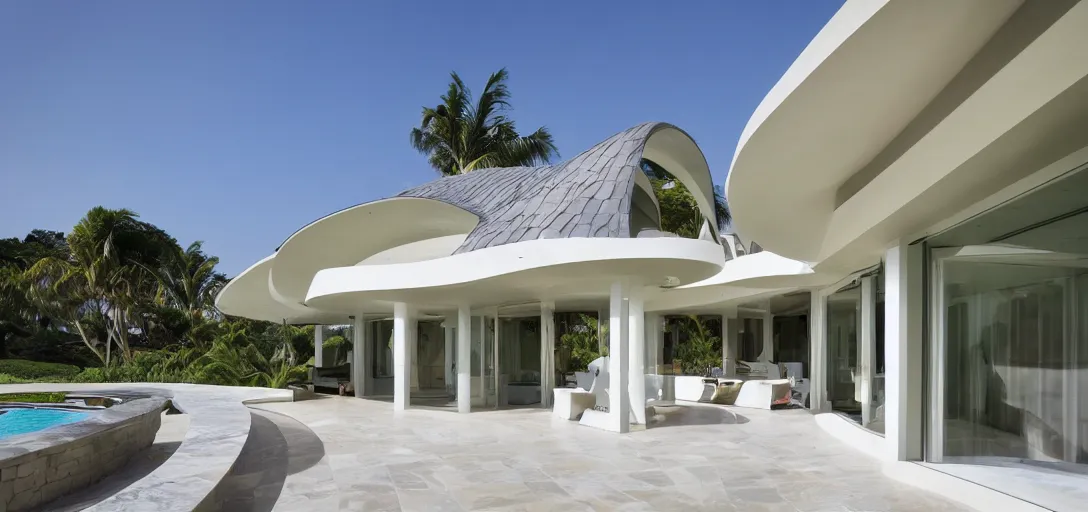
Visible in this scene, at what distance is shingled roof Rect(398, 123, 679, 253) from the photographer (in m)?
12.7

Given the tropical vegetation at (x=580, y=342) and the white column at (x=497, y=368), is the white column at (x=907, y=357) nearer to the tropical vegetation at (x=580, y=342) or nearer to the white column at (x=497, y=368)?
the white column at (x=497, y=368)

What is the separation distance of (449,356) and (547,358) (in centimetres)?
391

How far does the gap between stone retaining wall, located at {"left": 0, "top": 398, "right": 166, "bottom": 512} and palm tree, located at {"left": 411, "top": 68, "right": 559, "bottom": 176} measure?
26785mm

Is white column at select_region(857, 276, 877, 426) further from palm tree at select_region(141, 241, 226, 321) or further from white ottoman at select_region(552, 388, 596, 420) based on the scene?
palm tree at select_region(141, 241, 226, 321)

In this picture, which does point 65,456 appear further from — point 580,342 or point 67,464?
point 580,342

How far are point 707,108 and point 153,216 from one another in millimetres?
28568

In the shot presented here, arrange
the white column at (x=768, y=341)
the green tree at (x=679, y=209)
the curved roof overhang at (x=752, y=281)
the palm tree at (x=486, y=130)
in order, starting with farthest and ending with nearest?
the palm tree at (x=486, y=130) → the green tree at (x=679, y=209) → the white column at (x=768, y=341) → the curved roof overhang at (x=752, y=281)

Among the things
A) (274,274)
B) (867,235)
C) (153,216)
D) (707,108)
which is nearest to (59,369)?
(153,216)

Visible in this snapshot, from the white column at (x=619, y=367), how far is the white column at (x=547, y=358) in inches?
218

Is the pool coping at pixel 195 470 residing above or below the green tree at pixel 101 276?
below

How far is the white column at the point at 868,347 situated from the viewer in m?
11.1

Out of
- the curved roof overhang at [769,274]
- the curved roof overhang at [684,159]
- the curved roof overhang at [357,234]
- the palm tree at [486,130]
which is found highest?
the palm tree at [486,130]

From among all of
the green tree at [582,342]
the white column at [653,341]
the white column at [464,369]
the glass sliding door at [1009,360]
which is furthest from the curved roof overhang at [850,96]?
the white column at [653,341]

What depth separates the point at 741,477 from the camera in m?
8.41
